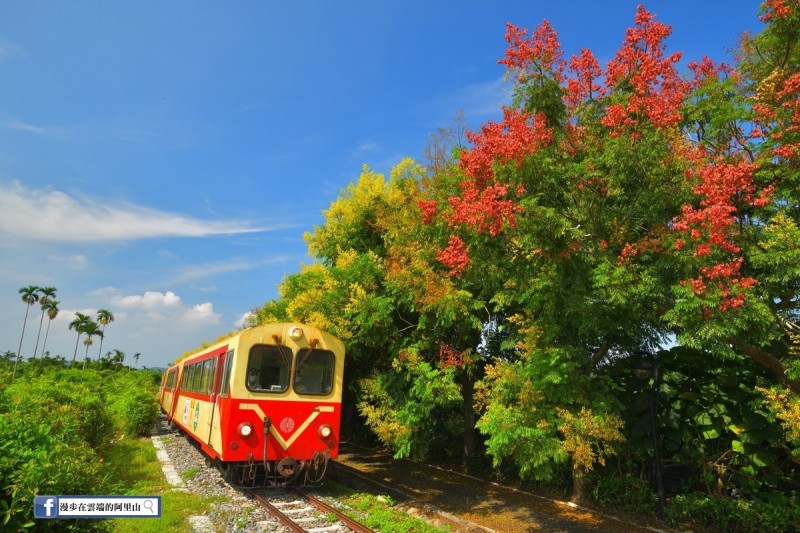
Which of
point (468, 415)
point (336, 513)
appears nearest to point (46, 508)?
point (336, 513)

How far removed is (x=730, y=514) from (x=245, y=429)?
29.6ft

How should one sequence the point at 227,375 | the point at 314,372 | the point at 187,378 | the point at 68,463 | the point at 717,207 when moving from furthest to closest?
the point at 187,378, the point at 314,372, the point at 227,375, the point at 717,207, the point at 68,463

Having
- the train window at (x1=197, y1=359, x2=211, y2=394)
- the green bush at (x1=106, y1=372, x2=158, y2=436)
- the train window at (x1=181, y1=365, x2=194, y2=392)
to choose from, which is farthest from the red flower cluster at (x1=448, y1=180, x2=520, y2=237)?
the green bush at (x1=106, y1=372, x2=158, y2=436)

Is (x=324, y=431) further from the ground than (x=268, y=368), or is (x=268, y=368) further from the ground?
(x=268, y=368)

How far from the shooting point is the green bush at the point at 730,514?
25.8 feet

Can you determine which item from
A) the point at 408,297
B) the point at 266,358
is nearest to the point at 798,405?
the point at 408,297

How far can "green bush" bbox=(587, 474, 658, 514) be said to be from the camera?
32.1 feet

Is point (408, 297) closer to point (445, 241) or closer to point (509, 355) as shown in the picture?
point (445, 241)

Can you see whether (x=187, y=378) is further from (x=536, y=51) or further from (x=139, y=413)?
(x=536, y=51)

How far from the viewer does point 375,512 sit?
934 cm

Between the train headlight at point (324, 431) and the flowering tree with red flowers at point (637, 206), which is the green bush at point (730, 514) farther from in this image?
the train headlight at point (324, 431)

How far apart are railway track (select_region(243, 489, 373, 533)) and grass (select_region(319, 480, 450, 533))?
0.40 meters

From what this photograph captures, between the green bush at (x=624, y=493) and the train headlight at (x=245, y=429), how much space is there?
297 inches

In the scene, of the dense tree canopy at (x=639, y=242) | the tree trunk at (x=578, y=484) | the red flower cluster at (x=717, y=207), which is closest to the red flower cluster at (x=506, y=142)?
the dense tree canopy at (x=639, y=242)
